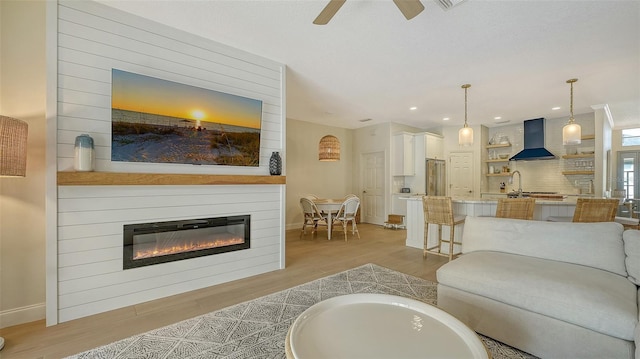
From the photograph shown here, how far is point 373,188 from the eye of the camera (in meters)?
7.40

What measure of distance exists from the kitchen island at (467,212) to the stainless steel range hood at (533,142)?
2.35 meters

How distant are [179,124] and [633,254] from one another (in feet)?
13.1

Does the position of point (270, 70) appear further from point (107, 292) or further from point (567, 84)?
point (567, 84)

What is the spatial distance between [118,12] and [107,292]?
264 centimetres

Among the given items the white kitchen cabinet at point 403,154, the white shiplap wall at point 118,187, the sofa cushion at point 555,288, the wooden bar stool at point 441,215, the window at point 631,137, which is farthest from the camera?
the window at point 631,137

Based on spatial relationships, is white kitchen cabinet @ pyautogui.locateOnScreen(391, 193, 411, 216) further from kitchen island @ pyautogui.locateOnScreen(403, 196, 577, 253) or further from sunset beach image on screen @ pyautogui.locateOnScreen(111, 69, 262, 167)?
sunset beach image on screen @ pyautogui.locateOnScreen(111, 69, 262, 167)

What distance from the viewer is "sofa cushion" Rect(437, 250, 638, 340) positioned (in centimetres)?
144

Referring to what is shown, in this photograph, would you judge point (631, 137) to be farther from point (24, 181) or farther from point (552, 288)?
point (24, 181)

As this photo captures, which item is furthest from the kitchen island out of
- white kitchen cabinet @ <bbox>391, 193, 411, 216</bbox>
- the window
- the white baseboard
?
the window

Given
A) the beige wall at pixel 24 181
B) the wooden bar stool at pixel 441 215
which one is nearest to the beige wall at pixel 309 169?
the wooden bar stool at pixel 441 215

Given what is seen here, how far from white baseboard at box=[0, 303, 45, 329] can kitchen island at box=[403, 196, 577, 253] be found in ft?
15.7

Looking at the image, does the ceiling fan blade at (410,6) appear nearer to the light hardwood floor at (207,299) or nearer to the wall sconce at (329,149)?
the light hardwood floor at (207,299)

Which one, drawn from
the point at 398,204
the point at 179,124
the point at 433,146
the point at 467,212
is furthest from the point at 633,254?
the point at 433,146

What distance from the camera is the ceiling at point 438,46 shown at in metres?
2.39
